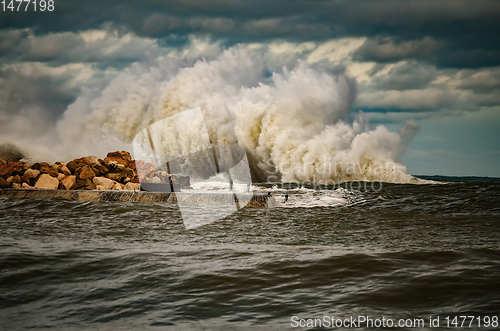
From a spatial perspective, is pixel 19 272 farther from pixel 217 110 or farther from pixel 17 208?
pixel 217 110

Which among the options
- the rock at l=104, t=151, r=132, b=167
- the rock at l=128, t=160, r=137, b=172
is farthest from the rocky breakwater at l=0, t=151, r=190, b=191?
the rock at l=104, t=151, r=132, b=167

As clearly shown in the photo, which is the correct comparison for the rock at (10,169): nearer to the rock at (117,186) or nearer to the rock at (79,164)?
the rock at (79,164)

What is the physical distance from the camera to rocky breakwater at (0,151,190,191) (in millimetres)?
12984

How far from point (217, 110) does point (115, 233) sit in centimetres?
1953

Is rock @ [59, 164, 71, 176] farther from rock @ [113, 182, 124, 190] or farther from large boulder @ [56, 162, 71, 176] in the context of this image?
rock @ [113, 182, 124, 190]

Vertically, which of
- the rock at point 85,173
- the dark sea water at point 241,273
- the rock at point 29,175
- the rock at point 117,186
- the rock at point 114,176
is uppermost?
the rock at point 29,175

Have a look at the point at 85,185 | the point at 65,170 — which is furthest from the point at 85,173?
the point at 65,170

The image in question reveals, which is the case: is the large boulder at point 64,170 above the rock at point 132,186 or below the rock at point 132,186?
above

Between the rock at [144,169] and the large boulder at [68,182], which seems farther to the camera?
the rock at [144,169]

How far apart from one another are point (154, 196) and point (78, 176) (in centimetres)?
441

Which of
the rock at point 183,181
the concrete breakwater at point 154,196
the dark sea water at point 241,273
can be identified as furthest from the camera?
the rock at point 183,181

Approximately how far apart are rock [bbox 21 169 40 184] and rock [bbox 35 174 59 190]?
545mm

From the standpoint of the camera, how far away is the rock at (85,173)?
43.0 feet

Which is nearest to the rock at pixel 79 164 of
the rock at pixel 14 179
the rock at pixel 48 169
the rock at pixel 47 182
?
the rock at pixel 48 169
